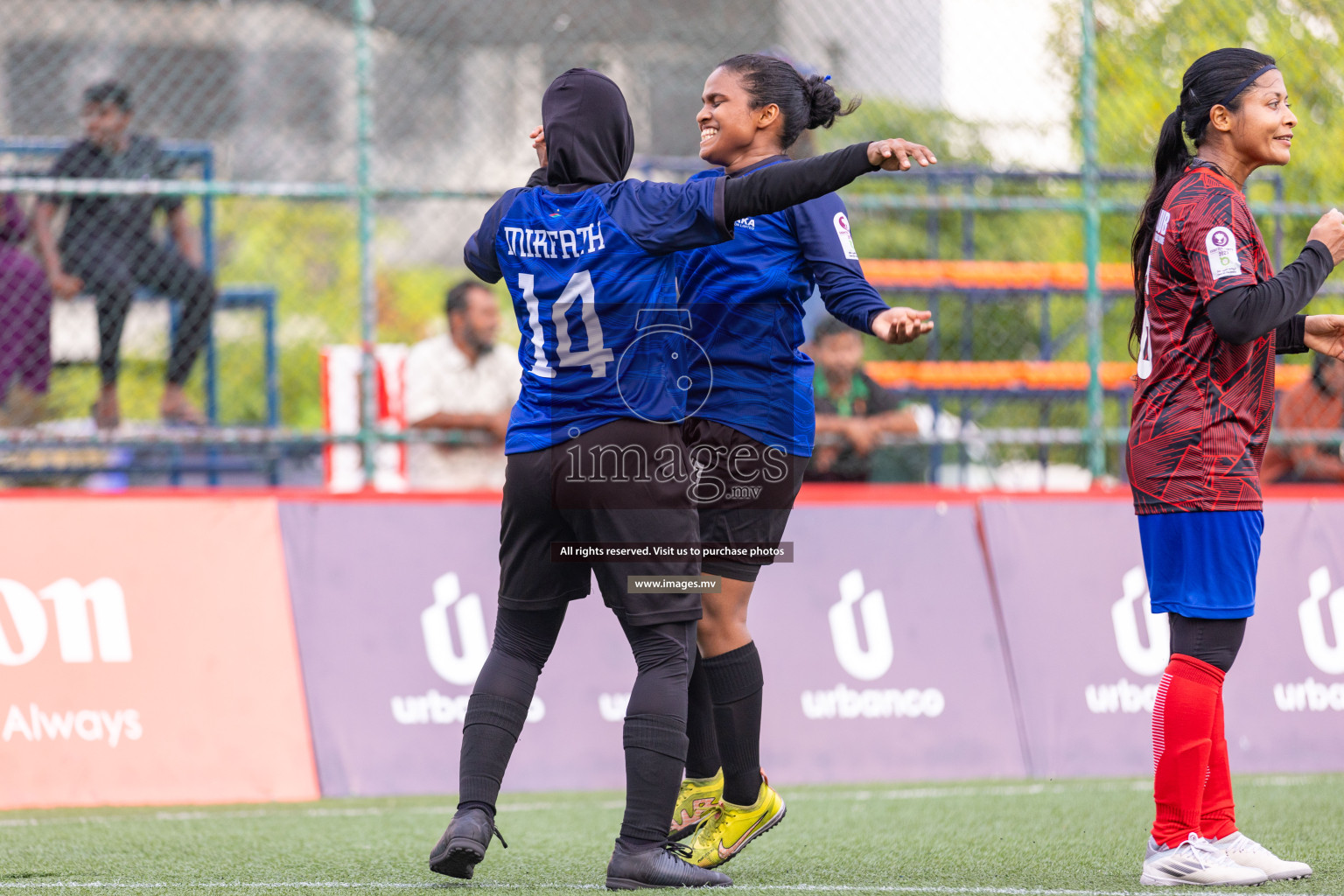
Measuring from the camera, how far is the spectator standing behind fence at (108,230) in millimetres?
6996

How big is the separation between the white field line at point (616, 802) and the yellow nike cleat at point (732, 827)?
1326mm

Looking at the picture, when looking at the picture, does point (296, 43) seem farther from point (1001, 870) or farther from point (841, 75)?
point (1001, 870)

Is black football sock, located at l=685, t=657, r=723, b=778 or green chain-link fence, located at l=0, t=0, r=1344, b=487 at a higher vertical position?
green chain-link fence, located at l=0, t=0, r=1344, b=487

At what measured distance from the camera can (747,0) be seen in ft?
29.2

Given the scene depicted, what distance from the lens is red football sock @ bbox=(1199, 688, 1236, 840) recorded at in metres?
3.66

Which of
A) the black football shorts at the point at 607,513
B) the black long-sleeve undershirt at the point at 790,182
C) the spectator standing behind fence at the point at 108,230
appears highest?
the spectator standing behind fence at the point at 108,230

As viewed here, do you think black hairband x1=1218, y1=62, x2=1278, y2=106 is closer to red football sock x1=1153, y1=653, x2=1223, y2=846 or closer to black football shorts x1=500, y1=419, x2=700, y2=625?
red football sock x1=1153, y1=653, x2=1223, y2=846

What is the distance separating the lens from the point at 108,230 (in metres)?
7.12

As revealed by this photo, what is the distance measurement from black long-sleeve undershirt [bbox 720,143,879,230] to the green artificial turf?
156cm

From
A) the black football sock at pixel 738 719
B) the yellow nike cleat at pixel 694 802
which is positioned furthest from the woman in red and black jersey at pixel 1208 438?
the yellow nike cleat at pixel 694 802

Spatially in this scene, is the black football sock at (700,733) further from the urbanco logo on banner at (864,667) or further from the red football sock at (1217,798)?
the urbanco logo on banner at (864,667)

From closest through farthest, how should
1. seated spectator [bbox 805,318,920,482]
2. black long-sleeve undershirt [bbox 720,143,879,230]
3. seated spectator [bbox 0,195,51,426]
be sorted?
black long-sleeve undershirt [bbox 720,143,879,230]
seated spectator [bbox 805,318,920,482]
seated spectator [bbox 0,195,51,426]

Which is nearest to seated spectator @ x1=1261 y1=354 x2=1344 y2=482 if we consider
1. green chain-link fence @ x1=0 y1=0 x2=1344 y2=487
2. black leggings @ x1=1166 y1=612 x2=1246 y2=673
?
green chain-link fence @ x1=0 y1=0 x2=1344 y2=487

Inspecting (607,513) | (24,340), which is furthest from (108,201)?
(607,513)
